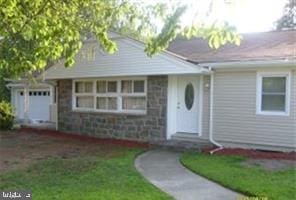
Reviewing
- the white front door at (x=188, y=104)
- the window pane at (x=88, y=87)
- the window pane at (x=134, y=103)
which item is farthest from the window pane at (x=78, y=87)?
the white front door at (x=188, y=104)

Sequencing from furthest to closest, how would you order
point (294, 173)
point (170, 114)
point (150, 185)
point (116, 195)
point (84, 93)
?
1. point (84, 93)
2. point (170, 114)
3. point (294, 173)
4. point (150, 185)
5. point (116, 195)

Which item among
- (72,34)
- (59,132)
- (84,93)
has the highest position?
(72,34)

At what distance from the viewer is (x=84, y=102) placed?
1972cm

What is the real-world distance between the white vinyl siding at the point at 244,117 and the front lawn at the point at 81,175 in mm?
2885

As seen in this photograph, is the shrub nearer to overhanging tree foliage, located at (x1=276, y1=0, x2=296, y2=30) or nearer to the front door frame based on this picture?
the front door frame

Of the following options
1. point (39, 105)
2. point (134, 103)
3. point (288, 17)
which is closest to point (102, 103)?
point (134, 103)

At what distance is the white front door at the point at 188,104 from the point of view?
15.9 m

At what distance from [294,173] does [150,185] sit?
3.27m

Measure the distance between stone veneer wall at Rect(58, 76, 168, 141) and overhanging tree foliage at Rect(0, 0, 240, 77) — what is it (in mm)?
8354

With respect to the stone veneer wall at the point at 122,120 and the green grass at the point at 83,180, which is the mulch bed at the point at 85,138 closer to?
the stone veneer wall at the point at 122,120

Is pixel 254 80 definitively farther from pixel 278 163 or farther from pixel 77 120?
pixel 77 120

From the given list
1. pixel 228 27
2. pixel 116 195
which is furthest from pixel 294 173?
pixel 228 27

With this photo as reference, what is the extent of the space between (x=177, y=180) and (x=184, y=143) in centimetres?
533

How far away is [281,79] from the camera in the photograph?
1375cm
